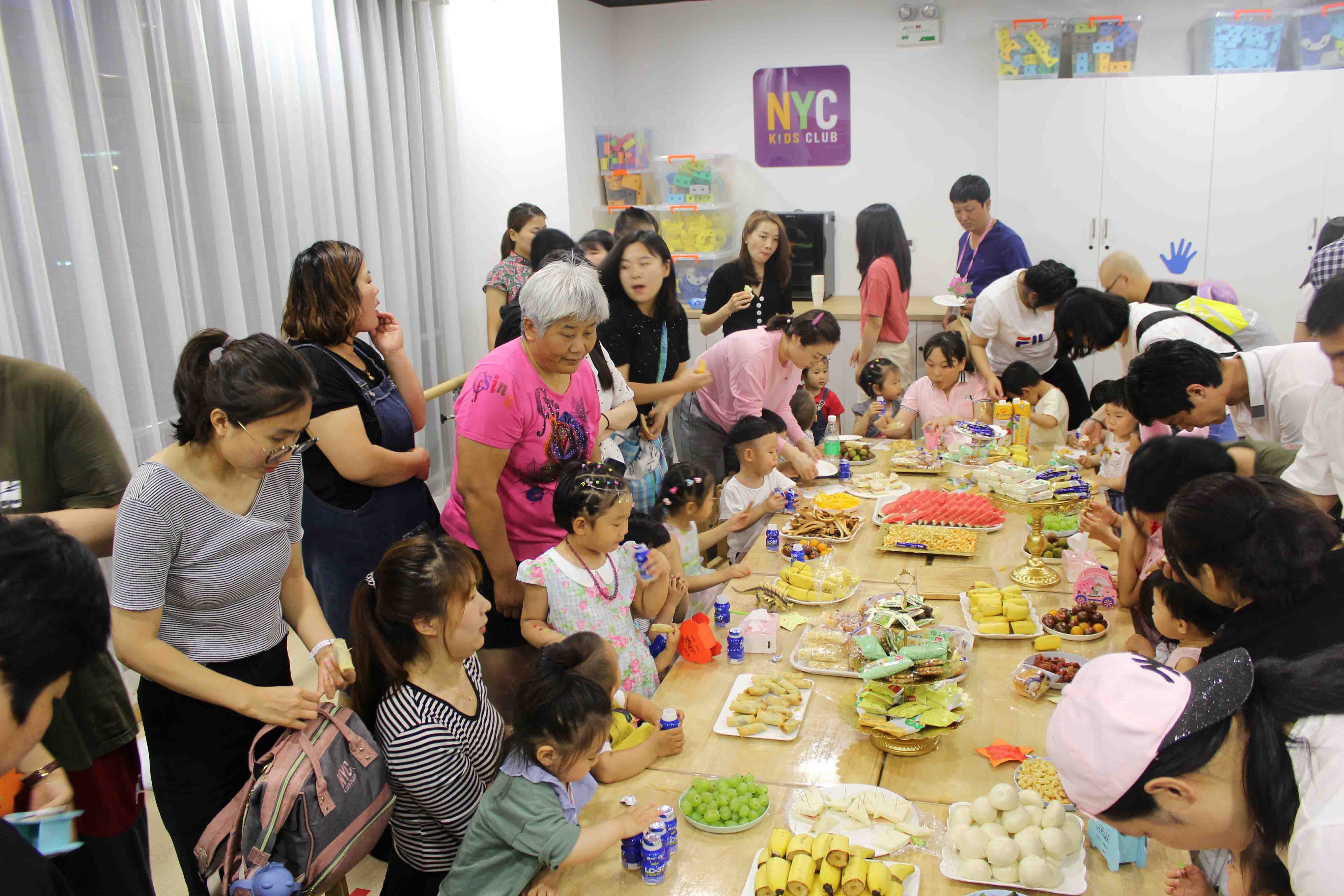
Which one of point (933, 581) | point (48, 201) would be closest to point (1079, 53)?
point (933, 581)

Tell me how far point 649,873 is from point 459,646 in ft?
1.96

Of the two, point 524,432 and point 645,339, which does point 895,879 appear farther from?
point 645,339

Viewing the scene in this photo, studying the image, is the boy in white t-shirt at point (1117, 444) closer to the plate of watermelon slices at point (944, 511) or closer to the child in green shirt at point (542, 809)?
the plate of watermelon slices at point (944, 511)

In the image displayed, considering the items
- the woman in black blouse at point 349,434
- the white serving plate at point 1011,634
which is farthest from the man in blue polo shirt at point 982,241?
the woman in black blouse at point 349,434

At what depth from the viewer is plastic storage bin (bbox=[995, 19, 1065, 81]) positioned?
18.6ft

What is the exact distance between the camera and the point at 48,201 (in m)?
3.12

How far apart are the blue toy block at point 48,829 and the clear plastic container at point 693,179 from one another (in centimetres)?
540

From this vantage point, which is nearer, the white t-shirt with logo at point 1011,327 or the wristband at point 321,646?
the wristband at point 321,646

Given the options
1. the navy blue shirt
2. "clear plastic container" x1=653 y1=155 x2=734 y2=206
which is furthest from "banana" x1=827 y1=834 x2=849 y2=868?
"clear plastic container" x1=653 y1=155 x2=734 y2=206

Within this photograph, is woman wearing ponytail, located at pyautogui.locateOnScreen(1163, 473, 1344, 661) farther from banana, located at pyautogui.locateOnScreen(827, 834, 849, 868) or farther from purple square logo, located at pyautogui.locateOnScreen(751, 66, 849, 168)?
purple square logo, located at pyautogui.locateOnScreen(751, 66, 849, 168)

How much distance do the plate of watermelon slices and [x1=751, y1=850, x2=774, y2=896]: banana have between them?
1.83 meters

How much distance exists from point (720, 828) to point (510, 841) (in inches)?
14.9

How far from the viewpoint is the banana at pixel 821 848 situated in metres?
1.59

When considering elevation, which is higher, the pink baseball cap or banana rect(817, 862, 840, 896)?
the pink baseball cap
